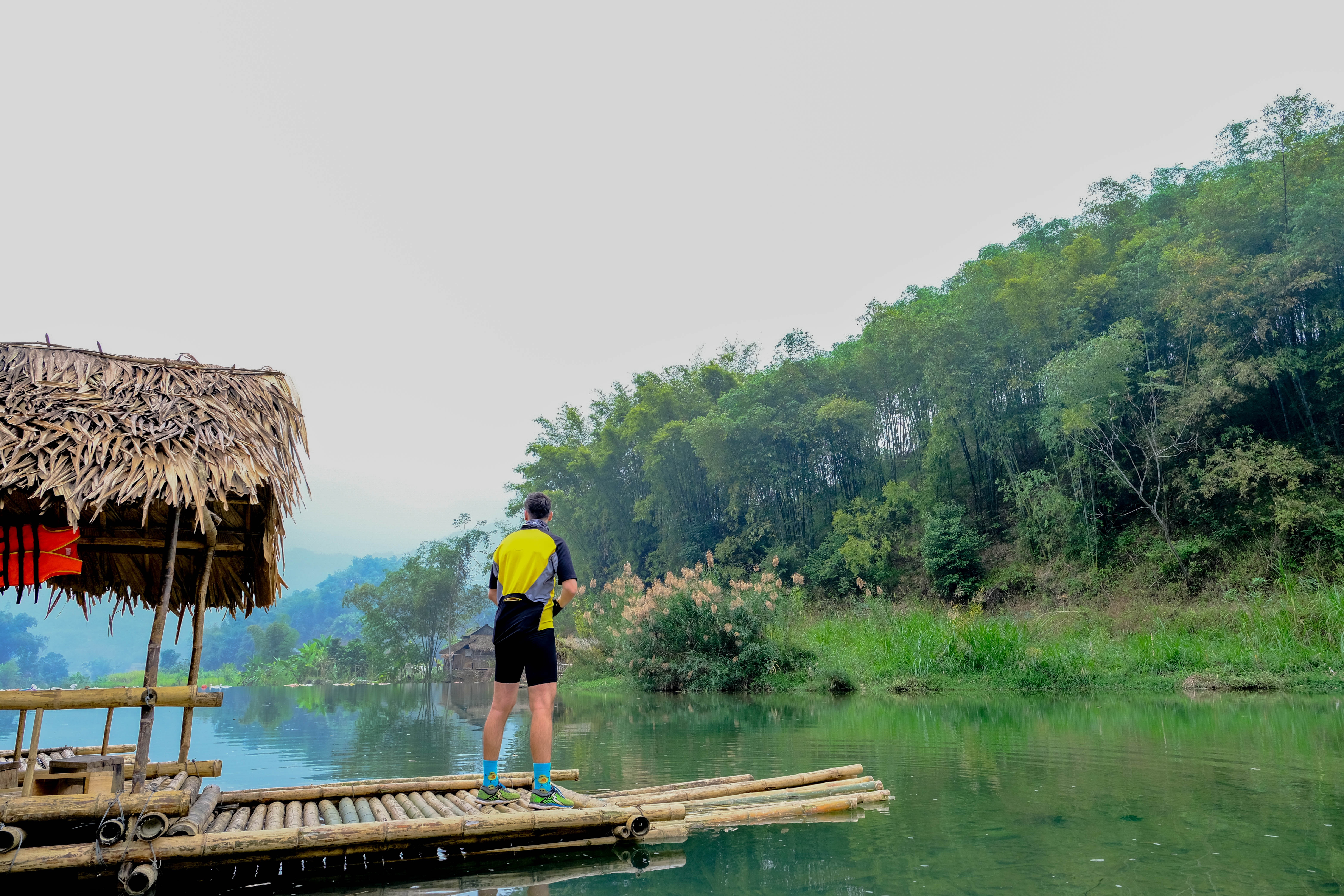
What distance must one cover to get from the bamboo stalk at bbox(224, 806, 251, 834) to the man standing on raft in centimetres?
112

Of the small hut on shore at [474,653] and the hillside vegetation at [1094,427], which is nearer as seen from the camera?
the hillside vegetation at [1094,427]

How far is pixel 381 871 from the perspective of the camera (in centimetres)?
362

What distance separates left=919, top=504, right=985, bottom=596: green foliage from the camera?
2028cm

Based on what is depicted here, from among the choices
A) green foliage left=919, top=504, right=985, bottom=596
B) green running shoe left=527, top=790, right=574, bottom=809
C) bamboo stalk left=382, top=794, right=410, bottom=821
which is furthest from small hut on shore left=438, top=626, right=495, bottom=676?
green running shoe left=527, top=790, right=574, bottom=809

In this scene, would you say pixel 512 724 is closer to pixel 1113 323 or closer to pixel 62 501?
pixel 62 501

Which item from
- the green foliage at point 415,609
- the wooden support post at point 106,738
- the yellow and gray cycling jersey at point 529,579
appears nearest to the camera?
the yellow and gray cycling jersey at point 529,579

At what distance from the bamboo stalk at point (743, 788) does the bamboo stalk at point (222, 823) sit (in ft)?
5.90

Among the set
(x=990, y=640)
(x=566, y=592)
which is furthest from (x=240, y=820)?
(x=990, y=640)

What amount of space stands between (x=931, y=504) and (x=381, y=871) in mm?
20432

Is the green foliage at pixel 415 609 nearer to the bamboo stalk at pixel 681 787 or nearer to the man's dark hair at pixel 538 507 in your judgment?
the bamboo stalk at pixel 681 787

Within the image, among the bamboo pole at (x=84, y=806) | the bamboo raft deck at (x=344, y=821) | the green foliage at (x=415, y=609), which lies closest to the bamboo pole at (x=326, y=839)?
the bamboo raft deck at (x=344, y=821)

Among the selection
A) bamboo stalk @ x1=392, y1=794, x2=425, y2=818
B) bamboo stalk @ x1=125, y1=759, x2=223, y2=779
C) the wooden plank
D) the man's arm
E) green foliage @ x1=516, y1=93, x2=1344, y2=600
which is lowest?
bamboo stalk @ x1=392, y1=794, x2=425, y2=818

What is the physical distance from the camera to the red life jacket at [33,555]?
12.9 ft

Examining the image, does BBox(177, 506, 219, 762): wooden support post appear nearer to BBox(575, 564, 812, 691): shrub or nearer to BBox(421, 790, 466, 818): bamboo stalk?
BBox(421, 790, 466, 818): bamboo stalk
